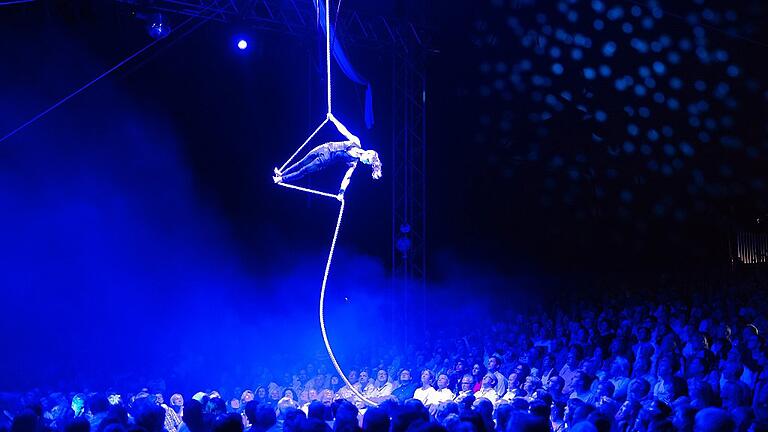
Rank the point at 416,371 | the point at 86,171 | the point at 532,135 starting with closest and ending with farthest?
the point at 416,371, the point at 86,171, the point at 532,135

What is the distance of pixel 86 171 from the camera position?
9922mm

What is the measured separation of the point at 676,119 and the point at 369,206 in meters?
5.81

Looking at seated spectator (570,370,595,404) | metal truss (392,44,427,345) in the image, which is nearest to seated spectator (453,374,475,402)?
seated spectator (570,370,595,404)

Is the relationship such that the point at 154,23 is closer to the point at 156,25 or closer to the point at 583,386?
the point at 156,25

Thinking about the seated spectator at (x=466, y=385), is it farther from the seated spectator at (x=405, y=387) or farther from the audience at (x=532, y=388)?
the seated spectator at (x=405, y=387)

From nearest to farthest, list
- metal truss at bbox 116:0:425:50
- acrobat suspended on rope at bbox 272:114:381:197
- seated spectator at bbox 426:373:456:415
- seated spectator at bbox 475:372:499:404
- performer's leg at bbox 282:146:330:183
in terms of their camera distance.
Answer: acrobat suspended on rope at bbox 272:114:381:197 < performer's leg at bbox 282:146:330:183 < seated spectator at bbox 475:372:499:404 < seated spectator at bbox 426:373:456:415 < metal truss at bbox 116:0:425:50

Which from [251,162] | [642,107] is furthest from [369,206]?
[642,107]

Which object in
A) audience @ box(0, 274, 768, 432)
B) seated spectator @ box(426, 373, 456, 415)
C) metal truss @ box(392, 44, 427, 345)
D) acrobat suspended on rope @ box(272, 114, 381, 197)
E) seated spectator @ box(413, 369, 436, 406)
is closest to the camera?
audience @ box(0, 274, 768, 432)

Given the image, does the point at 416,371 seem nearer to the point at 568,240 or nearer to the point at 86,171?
the point at 86,171

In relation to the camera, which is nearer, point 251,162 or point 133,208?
point 133,208

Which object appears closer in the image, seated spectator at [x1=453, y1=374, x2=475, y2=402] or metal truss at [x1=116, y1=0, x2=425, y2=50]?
seated spectator at [x1=453, y1=374, x2=475, y2=402]

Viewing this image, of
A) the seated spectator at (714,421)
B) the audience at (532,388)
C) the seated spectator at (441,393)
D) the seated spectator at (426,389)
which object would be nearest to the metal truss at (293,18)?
the audience at (532,388)

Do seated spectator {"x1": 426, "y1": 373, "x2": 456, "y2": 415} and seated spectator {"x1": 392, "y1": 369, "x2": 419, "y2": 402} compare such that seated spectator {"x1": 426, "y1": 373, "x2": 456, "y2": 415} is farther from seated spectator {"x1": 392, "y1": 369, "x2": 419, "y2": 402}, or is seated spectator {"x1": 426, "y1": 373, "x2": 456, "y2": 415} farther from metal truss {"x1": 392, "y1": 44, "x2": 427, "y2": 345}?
metal truss {"x1": 392, "y1": 44, "x2": 427, "y2": 345}

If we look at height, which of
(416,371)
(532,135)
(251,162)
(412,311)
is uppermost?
(532,135)
